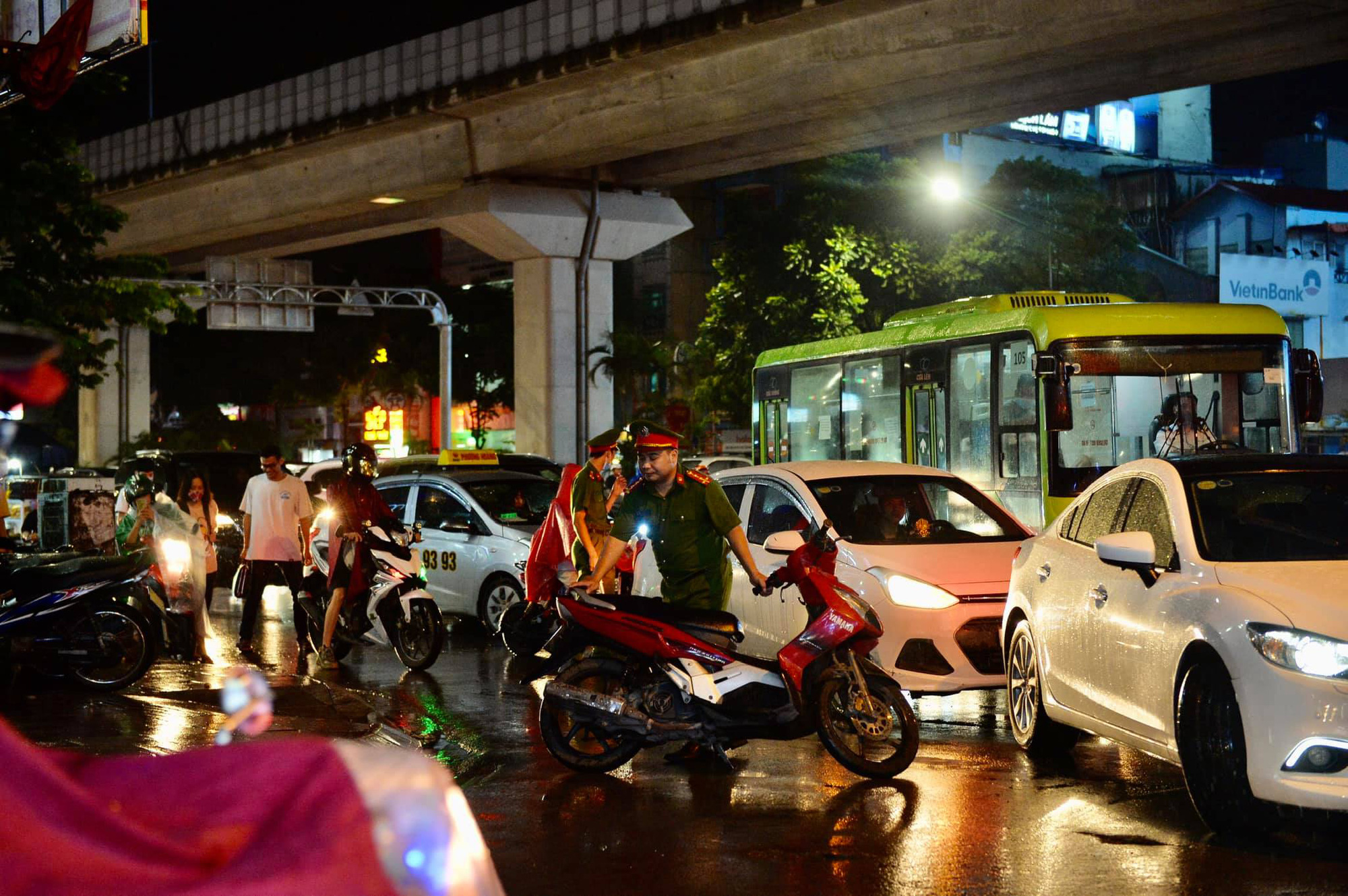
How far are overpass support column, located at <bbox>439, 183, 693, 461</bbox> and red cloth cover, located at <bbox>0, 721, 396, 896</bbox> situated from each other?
25.8 metres

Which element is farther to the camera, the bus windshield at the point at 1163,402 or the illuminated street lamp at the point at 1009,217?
the illuminated street lamp at the point at 1009,217

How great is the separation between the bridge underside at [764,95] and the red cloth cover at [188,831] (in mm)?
16731

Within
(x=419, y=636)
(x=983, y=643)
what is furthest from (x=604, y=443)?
(x=983, y=643)

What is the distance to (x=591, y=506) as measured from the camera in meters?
11.8

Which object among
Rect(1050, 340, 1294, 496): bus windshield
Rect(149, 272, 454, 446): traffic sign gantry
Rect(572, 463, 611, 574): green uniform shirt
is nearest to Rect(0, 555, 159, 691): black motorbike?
Rect(572, 463, 611, 574): green uniform shirt

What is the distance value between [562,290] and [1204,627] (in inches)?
894

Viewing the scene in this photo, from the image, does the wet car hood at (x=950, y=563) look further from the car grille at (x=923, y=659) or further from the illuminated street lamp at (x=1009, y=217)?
the illuminated street lamp at (x=1009, y=217)

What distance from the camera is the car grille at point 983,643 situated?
975 cm

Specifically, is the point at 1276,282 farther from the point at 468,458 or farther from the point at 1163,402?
the point at 1163,402

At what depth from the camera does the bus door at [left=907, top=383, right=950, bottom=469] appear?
56.4 ft

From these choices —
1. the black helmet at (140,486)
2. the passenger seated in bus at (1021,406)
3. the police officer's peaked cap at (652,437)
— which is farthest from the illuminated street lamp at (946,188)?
the police officer's peaked cap at (652,437)

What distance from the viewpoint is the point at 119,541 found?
14.4 meters

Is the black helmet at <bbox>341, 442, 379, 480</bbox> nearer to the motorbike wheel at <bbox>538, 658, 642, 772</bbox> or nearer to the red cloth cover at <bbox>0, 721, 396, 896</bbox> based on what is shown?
the motorbike wheel at <bbox>538, 658, 642, 772</bbox>

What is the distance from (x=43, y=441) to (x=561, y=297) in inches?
587
